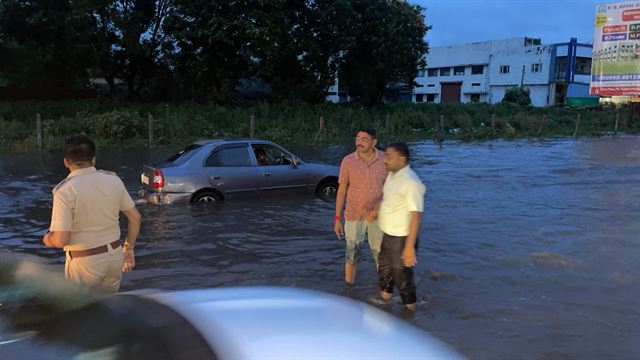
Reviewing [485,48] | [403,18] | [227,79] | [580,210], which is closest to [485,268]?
[580,210]

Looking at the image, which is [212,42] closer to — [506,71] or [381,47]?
[381,47]

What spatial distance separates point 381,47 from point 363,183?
31.0 meters

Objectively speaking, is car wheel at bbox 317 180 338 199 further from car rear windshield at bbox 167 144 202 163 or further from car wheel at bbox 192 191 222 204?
car rear windshield at bbox 167 144 202 163

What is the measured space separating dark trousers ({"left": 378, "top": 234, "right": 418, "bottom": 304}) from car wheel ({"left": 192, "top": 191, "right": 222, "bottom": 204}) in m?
5.36

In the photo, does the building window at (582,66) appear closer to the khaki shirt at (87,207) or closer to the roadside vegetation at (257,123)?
the roadside vegetation at (257,123)

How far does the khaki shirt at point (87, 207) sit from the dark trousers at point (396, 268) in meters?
2.34

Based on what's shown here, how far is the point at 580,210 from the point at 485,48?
246ft

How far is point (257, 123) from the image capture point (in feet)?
89.8

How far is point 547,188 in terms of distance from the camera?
13586 millimetres

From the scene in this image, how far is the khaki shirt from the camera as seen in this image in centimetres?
365

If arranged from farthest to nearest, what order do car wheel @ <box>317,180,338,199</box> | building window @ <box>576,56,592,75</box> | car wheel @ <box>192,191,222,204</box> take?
building window @ <box>576,56,592,75</box> < car wheel @ <box>317,180,338,199</box> < car wheel @ <box>192,191,222,204</box>

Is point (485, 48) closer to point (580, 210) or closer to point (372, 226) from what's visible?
point (580, 210)

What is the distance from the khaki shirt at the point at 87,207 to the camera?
3.65m

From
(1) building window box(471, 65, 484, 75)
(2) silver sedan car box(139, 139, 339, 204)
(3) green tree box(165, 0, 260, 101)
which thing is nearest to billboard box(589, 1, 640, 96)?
(3) green tree box(165, 0, 260, 101)
